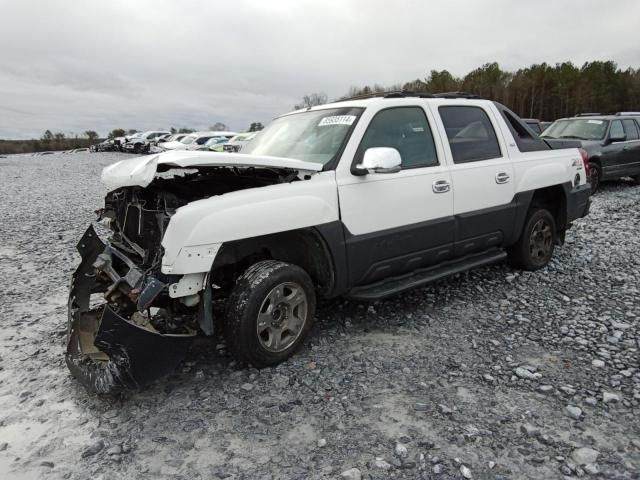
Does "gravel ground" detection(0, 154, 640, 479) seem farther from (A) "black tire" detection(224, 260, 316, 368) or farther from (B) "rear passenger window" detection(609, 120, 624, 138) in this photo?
(B) "rear passenger window" detection(609, 120, 624, 138)

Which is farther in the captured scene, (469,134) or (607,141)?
(607,141)

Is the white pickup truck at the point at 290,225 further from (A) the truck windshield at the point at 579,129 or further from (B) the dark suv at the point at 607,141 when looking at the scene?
(A) the truck windshield at the point at 579,129

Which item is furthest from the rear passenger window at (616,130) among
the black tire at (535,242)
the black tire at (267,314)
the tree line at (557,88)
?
the tree line at (557,88)

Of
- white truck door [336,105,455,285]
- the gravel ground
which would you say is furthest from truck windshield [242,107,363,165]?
the gravel ground

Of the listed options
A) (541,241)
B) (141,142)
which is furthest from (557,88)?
(541,241)

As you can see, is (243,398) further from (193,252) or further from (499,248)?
(499,248)

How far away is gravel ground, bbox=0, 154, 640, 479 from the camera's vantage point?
7.88ft

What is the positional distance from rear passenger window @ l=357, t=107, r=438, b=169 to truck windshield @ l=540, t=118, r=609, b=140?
8.20 metres

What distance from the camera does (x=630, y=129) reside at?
428 inches

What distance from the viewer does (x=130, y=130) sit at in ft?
179

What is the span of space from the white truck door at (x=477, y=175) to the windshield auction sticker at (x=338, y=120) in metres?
0.91

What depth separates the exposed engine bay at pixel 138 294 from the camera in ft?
8.98

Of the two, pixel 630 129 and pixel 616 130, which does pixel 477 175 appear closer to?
pixel 616 130

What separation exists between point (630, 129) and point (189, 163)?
1166cm
